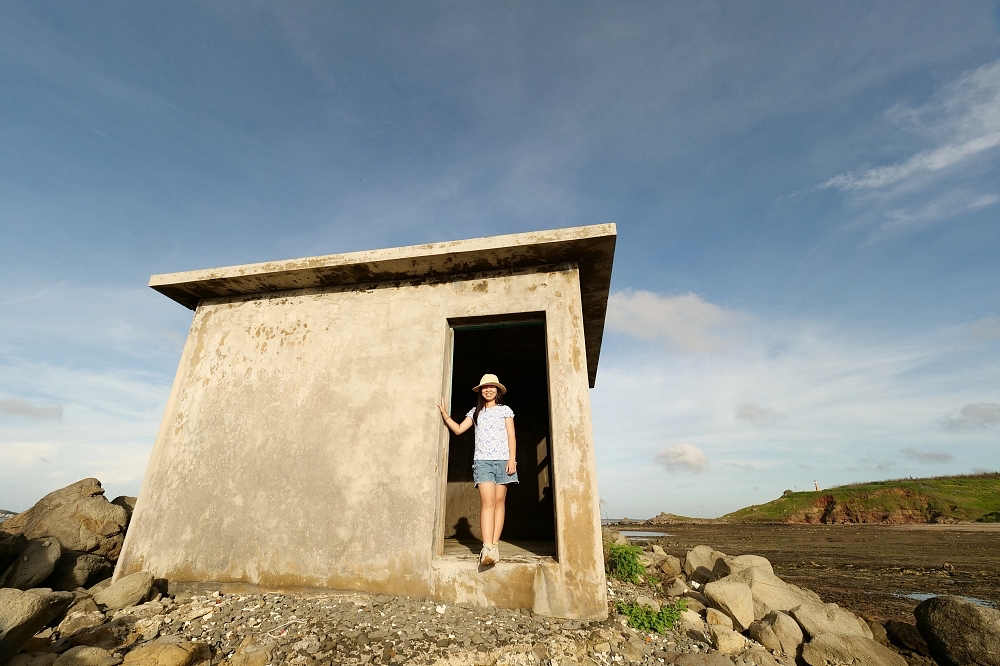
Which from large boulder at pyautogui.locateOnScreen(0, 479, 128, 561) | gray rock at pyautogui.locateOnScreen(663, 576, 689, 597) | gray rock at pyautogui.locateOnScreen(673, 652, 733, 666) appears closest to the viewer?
gray rock at pyautogui.locateOnScreen(673, 652, 733, 666)

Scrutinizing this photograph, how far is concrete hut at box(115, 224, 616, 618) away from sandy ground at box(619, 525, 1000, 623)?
433 centimetres

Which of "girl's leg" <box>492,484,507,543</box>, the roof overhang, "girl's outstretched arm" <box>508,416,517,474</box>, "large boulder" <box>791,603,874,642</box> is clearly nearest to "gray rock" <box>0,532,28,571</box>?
the roof overhang

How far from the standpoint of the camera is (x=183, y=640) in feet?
10.3

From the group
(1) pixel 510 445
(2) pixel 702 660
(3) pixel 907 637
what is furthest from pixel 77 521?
(3) pixel 907 637

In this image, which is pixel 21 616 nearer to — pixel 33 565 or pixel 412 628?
pixel 33 565

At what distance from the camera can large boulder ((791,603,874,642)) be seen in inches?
146

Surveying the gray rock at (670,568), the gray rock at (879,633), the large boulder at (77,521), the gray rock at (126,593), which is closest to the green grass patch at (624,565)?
the gray rock at (670,568)

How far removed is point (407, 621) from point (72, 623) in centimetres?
270

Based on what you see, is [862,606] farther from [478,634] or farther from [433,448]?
[433,448]

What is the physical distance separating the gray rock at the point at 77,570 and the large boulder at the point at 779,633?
265 inches

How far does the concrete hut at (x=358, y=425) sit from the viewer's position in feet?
12.8

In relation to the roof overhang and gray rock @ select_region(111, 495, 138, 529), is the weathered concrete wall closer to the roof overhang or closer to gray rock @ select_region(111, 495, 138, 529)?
the roof overhang

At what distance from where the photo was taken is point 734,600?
4.04m

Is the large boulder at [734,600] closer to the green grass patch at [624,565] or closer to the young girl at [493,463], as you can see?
the green grass patch at [624,565]
